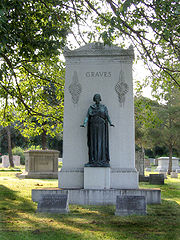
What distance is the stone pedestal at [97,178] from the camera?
8852mm

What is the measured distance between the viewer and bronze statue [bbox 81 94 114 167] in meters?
9.23

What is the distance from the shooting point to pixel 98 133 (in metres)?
9.31

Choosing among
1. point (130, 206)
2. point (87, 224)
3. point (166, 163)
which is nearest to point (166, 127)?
point (166, 163)

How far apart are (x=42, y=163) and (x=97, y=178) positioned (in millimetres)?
11565

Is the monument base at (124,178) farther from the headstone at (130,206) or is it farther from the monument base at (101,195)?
the headstone at (130,206)

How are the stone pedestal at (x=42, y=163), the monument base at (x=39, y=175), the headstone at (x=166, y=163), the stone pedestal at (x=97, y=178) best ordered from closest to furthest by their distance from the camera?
1. the stone pedestal at (x=97, y=178)
2. the monument base at (x=39, y=175)
3. the stone pedestal at (x=42, y=163)
4. the headstone at (x=166, y=163)

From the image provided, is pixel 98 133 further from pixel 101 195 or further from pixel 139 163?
pixel 139 163

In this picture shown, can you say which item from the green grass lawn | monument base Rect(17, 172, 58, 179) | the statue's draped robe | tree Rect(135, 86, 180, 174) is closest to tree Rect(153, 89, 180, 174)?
tree Rect(135, 86, 180, 174)

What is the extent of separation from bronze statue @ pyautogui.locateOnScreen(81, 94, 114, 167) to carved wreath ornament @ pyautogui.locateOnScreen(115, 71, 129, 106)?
0.69 m

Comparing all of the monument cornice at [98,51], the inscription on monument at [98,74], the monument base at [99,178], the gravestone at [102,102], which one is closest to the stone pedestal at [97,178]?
the monument base at [99,178]

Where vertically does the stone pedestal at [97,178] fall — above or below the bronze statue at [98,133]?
below

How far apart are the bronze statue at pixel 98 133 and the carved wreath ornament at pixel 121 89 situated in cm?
69

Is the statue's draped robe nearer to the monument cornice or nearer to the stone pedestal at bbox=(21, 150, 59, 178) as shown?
the monument cornice

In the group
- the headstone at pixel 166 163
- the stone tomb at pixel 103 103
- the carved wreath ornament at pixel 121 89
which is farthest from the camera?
the headstone at pixel 166 163
